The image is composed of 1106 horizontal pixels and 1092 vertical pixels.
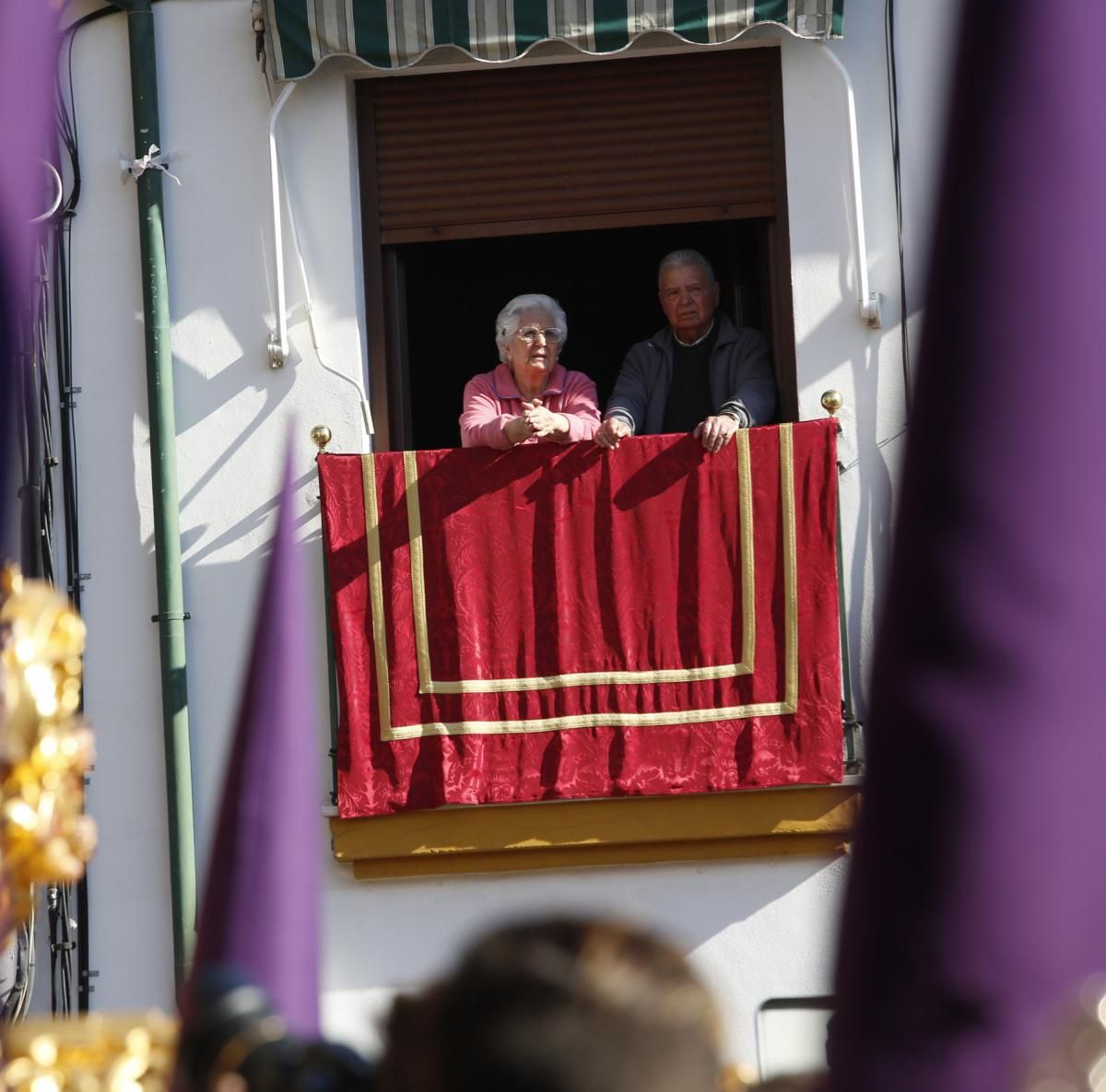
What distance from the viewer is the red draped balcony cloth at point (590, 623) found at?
574cm

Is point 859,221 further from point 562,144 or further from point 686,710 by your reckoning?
point 686,710

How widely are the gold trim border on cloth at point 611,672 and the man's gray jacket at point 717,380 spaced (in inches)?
9.7

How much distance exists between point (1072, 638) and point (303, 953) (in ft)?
3.05

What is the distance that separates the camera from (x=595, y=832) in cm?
577

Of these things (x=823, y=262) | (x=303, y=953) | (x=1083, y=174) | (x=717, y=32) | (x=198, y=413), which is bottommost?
(x=303, y=953)

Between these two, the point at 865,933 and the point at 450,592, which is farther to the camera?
the point at 450,592

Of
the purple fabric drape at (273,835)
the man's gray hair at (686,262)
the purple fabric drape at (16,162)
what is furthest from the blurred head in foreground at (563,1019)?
the man's gray hair at (686,262)

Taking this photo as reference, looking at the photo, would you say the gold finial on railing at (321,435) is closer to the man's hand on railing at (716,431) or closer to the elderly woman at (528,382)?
the elderly woman at (528,382)

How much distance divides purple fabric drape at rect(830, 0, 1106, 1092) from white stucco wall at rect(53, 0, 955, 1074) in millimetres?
4534

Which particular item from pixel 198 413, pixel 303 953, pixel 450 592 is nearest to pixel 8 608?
pixel 303 953

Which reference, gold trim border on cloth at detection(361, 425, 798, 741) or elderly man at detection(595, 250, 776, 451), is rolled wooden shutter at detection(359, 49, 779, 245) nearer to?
elderly man at detection(595, 250, 776, 451)

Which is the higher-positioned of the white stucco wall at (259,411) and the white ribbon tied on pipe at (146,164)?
the white ribbon tied on pipe at (146,164)

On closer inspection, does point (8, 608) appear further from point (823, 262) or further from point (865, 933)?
point (823, 262)

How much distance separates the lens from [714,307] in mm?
6363
